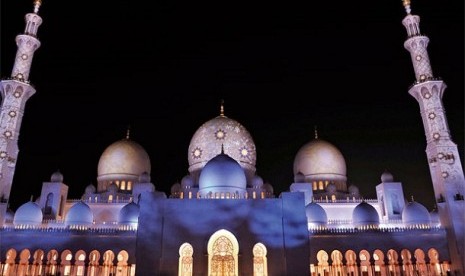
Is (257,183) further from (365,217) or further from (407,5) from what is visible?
(407,5)

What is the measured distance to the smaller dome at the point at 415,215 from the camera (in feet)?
63.4

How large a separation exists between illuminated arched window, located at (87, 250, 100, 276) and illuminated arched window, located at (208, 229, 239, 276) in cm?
562

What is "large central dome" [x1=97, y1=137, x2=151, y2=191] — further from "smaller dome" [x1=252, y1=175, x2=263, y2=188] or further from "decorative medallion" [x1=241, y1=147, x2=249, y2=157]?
"smaller dome" [x1=252, y1=175, x2=263, y2=188]

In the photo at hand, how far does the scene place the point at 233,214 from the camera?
17.1 meters

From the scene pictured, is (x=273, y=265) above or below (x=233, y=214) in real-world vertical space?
below

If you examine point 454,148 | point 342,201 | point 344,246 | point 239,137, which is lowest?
point 344,246

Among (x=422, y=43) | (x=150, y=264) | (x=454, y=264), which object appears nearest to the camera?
(x=150, y=264)

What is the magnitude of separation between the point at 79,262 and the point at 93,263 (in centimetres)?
143

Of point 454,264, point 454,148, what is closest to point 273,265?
point 454,264

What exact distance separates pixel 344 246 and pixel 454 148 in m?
8.14

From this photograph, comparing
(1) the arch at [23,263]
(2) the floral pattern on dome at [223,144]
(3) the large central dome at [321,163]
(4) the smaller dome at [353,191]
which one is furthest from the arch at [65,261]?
(4) the smaller dome at [353,191]

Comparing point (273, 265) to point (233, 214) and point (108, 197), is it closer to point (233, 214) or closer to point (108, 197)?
point (233, 214)

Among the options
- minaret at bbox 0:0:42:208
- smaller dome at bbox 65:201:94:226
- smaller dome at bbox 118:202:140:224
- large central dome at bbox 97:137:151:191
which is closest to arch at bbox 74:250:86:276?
smaller dome at bbox 65:201:94:226

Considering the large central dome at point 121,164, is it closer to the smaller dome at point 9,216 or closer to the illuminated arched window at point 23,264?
the smaller dome at point 9,216
